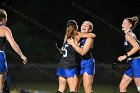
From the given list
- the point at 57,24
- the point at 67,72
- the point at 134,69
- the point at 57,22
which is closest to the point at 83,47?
the point at 67,72

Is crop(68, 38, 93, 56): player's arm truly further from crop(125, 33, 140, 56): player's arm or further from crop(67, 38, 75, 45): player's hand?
crop(125, 33, 140, 56): player's arm

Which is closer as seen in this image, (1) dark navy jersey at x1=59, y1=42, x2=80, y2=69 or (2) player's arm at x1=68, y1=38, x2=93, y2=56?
(2) player's arm at x1=68, y1=38, x2=93, y2=56

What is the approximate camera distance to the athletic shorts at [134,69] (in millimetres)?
10905

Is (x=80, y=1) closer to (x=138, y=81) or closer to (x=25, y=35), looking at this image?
(x=25, y=35)

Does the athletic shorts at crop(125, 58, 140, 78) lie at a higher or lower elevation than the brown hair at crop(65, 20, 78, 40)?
lower

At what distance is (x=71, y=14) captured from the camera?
31.9 m

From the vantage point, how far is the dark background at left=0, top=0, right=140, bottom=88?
99.3 ft

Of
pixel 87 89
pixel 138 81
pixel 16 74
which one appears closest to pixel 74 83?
pixel 87 89

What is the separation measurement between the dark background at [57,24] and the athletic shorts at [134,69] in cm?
1803

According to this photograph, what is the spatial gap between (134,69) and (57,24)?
21.0m

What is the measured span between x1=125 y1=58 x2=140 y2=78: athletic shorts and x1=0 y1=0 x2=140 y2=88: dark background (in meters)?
18.0

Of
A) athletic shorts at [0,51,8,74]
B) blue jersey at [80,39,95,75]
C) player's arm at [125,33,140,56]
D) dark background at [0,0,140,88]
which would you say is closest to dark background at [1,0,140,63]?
dark background at [0,0,140,88]

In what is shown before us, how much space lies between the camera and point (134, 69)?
10.9 metres

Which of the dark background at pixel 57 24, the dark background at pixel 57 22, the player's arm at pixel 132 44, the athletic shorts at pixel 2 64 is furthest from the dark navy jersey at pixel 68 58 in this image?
the dark background at pixel 57 22
